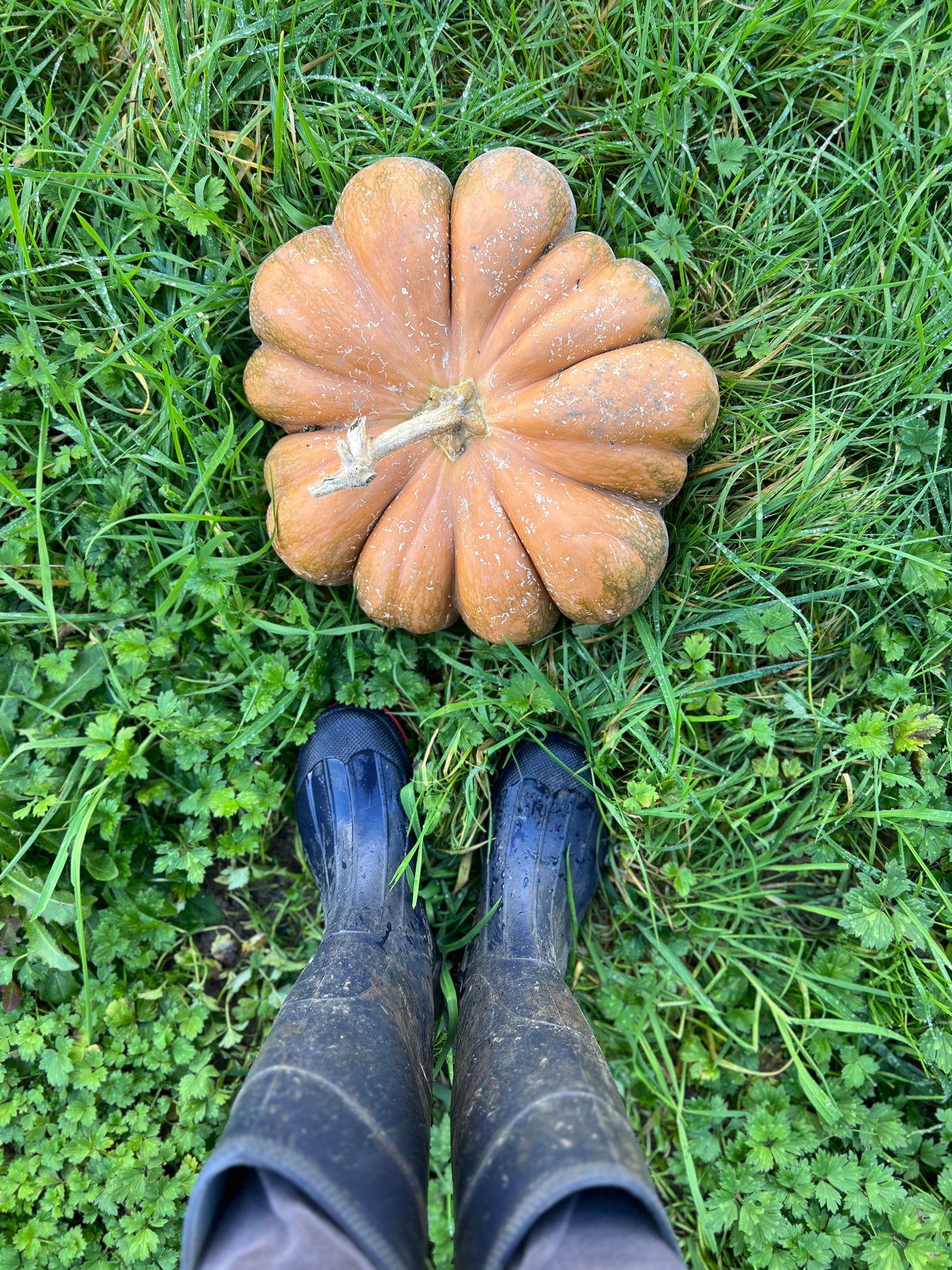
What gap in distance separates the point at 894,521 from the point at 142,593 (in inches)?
93.7

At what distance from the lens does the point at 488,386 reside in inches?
81.4

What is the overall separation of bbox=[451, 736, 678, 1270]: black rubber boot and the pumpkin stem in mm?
1006

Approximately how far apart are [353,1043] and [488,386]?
5.13 ft

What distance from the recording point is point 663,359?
6.56 feet

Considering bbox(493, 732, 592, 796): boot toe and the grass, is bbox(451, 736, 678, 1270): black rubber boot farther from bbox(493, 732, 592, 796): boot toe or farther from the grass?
the grass

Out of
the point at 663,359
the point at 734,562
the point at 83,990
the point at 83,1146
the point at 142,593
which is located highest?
the point at 663,359

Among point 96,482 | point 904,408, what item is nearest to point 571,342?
point 904,408

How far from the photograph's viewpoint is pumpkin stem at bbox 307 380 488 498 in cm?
181

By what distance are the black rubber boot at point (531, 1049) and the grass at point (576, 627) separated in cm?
14

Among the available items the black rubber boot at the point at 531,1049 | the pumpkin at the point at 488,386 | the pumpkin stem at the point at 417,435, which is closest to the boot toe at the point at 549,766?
the black rubber boot at the point at 531,1049

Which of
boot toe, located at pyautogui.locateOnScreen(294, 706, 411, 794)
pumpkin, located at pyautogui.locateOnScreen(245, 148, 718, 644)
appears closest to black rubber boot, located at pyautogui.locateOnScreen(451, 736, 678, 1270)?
boot toe, located at pyautogui.locateOnScreen(294, 706, 411, 794)

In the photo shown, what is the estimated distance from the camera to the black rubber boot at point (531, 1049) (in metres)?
1.37

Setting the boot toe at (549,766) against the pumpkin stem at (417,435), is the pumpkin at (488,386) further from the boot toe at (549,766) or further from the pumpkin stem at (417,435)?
the boot toe at (549,766)

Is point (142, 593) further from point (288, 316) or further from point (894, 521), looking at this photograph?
point (894, 521)
